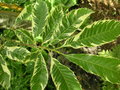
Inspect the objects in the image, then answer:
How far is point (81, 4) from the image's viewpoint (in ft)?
9.59

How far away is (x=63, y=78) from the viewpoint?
3.14 ft

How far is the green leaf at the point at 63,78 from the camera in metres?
0.93

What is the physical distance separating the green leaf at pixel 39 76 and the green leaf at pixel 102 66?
155mm

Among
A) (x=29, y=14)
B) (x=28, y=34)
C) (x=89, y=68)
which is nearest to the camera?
(x=89, y=68)

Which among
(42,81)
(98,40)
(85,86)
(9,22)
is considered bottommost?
(85,86)

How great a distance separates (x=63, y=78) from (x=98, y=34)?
0.23 meters

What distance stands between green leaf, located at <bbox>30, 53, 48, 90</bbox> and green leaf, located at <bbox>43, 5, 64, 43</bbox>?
0.36ft

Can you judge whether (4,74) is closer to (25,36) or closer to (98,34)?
(25,36)

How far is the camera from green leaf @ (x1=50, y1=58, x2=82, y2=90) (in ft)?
3.05

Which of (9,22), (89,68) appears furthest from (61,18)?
(9,22)

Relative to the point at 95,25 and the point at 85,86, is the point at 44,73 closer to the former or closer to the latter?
the point at 95,25

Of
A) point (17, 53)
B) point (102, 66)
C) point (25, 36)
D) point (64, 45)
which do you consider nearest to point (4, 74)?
point (17, 53)

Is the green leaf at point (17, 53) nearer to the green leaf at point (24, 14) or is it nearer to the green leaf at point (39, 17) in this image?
the green leaf at point (39, 17)

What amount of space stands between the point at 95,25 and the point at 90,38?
0.19ft
